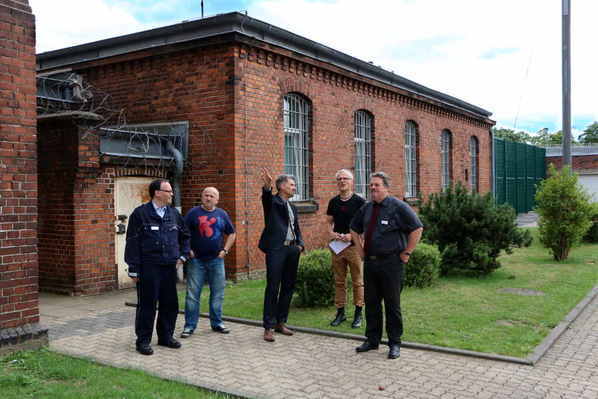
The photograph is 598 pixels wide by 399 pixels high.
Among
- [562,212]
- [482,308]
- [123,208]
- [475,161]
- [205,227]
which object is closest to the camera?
[205,227]

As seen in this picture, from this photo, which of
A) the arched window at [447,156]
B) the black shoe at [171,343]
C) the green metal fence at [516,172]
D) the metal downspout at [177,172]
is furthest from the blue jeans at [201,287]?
the green metal fence at [516,172]

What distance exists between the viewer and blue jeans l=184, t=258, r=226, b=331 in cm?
696

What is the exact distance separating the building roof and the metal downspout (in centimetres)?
213

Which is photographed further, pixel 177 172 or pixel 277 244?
pixel 177 172

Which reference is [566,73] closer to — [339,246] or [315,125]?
[315,125]

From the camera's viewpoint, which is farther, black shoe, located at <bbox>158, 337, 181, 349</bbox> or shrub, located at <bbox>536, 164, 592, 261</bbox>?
shrub, located at <bbox>536, 164, 592, 261</bbox>

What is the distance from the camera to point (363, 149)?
1591cm

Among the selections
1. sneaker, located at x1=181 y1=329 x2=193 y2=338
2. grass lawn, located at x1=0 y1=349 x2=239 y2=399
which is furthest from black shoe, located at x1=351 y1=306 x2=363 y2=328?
grass lawn, located at x1=0 y1=349 x2=239 y2=399

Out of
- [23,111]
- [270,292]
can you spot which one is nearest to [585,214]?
[270,292]

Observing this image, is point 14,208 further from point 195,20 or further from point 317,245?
point 317,245

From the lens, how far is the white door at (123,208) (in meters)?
10.4

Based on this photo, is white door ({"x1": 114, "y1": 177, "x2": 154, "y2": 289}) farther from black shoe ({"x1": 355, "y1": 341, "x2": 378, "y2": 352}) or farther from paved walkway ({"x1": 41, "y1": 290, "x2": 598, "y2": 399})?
black shoe ({"x1": 355, "y1": 341, "x2": 378, "y2": 352})

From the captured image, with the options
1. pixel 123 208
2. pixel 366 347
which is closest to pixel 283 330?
pixel 366 347

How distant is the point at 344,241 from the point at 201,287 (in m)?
1.85
